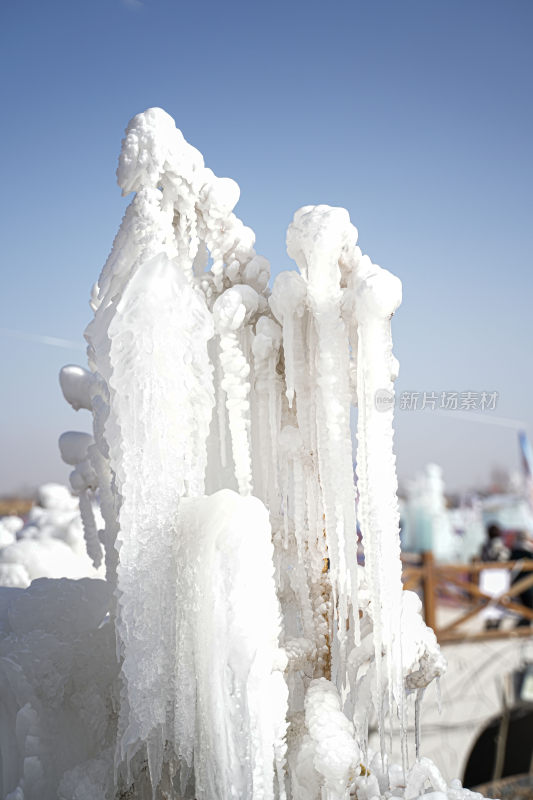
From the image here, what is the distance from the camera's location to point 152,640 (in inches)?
80.2

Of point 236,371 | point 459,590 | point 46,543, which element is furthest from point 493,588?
point 236,371

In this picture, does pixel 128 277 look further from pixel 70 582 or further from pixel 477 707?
pixel 477 707

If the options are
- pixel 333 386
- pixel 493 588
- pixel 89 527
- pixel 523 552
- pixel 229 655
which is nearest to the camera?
pixel 229 655

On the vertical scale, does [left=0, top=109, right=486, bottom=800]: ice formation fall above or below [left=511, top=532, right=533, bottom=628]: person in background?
above

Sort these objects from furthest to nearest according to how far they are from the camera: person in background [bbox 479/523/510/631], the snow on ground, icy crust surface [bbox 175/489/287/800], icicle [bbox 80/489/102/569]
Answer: person in background [bbox 479/523/510/631], the snow on ground, icicle [bbox 80/489/102/569], icy crust surface [bbox 175/489/287/800]

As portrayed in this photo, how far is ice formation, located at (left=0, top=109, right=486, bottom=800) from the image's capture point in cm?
194

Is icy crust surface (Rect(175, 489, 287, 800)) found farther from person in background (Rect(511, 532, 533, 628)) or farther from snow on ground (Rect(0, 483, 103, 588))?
person in background (Rect(511, 532, 533, 628))

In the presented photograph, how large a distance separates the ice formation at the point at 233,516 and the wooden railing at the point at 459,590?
4.19 meters

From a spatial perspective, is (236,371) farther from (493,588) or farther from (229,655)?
(493,588)

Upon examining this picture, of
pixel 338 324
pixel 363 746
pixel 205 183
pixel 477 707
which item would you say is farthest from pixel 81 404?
pixel 477 707

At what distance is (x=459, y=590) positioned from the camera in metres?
6.98

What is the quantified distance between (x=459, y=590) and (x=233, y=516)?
19.0 ft

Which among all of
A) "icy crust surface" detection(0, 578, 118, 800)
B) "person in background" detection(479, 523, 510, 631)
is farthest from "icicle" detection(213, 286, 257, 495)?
"person in background" detection(479, 523, 510, 631)

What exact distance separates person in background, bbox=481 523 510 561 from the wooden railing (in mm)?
2091
